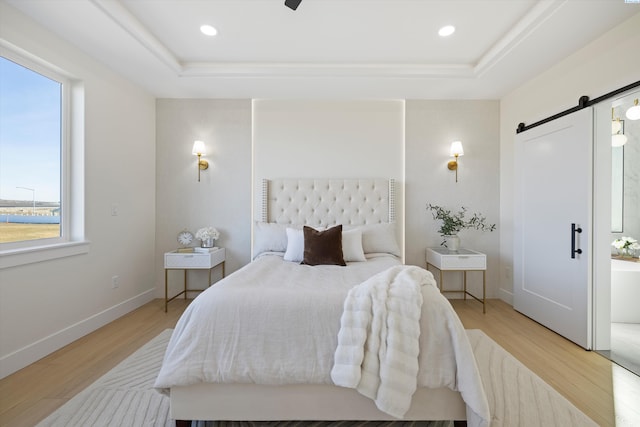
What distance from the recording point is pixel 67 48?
2557mm

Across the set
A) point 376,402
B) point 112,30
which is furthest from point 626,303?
point 112,30

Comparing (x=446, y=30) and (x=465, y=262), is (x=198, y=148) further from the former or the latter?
(x=465, y=262)

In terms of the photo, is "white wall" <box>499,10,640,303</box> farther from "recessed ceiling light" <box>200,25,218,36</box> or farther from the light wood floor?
"recessed ceiling light" <box>200,25,218,36</box>

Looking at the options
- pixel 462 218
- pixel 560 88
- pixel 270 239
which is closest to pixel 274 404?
pixel 270 239

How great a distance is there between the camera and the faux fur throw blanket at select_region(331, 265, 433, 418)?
4.49ft

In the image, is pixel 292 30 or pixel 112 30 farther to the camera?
pixel 292 30

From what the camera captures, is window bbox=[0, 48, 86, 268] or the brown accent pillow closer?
window bbox=[0, 48, 86, 268]

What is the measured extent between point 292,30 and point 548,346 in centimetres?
347

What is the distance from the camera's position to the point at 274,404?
1.50m

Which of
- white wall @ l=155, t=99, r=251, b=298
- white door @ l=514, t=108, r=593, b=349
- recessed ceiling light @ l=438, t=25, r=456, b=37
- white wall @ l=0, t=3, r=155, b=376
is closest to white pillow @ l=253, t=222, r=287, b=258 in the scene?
white wall @ l=155, t=99, r=251, b=298

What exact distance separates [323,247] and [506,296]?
2.53 meters

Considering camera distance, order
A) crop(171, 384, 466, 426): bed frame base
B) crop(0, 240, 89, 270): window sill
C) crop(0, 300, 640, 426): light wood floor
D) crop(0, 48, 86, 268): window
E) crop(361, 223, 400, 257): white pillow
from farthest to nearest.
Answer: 1. crop(361, 223, 400, 257): white pillow
2. crop(0, 48, 86, 268): window
3. crop(0, 240, 89, 270): window sill
4. crop(0, 300, 640, 426): light wood floor
5. crop(171, 384, 466, 426): bed frame base

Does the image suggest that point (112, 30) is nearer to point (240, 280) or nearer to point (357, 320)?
point (240, 280)

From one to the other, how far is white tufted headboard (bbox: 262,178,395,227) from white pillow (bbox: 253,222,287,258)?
28 centimetres
